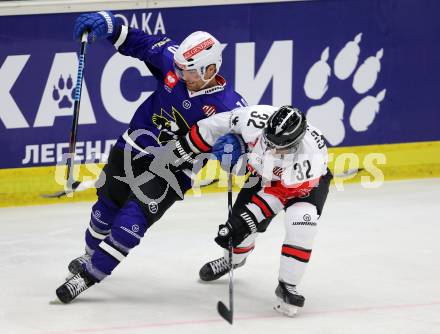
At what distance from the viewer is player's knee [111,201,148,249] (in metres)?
5.59

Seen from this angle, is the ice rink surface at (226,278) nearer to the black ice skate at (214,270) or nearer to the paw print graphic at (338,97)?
the black ice skate at (214,270)

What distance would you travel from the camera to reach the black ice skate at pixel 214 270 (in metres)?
6.16

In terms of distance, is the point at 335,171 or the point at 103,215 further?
the point at 335,171

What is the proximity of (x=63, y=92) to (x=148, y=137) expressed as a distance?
169 centimetres

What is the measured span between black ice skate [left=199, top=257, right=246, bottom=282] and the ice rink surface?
52 millimetres

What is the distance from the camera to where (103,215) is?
597cm

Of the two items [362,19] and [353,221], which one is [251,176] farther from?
[362,19]

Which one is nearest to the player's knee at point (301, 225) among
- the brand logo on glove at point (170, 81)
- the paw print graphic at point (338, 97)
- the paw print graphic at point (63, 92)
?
the brand logo on glove at point (170, 81)

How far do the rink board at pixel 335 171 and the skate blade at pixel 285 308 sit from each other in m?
2.49

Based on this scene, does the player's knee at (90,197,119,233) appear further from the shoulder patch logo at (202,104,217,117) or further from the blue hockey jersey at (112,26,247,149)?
the shoulder patch logo at (202,104,217,117)

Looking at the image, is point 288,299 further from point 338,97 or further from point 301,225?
point 338,97

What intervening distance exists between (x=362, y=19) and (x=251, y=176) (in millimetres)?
2703

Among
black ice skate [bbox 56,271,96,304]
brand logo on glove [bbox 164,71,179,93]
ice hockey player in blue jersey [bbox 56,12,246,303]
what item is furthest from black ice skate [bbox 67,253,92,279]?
brand logo on glove [bbox 164,71,179,93]

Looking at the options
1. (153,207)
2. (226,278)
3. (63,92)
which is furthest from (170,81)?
(63,92)
